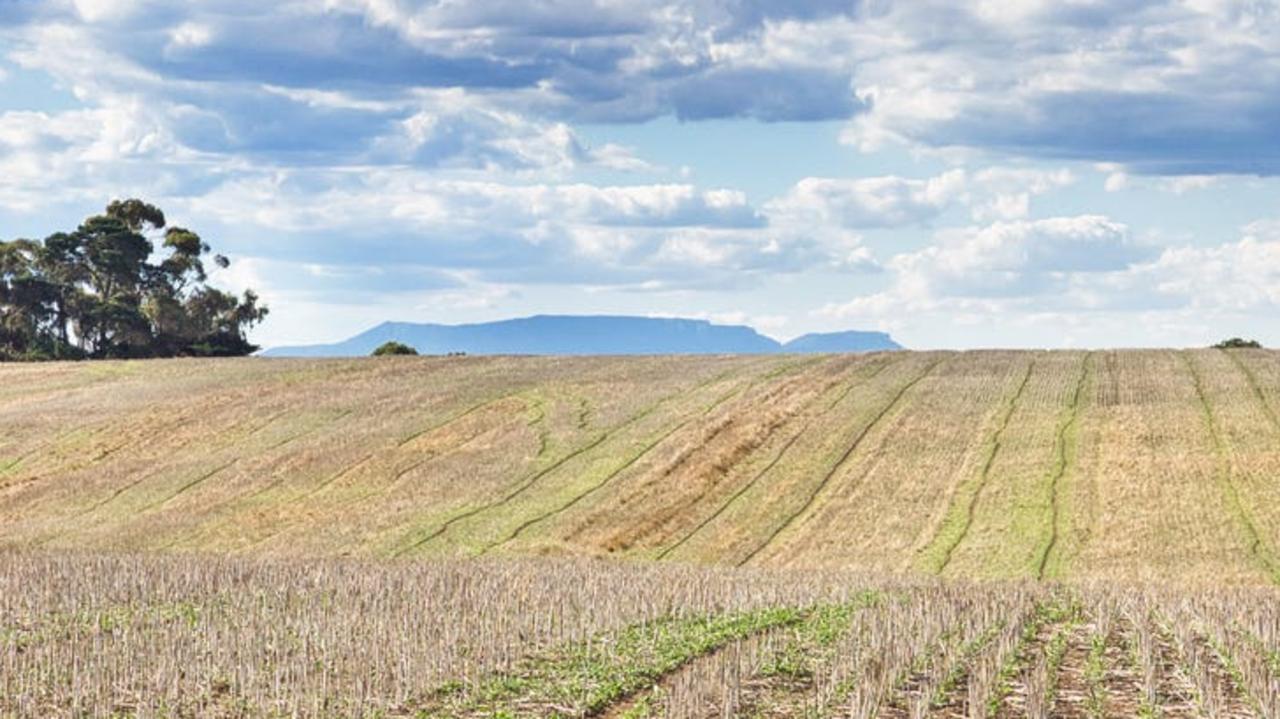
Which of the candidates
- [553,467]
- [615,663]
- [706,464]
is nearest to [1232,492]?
[706,464]

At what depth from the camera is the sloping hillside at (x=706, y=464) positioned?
168 ft

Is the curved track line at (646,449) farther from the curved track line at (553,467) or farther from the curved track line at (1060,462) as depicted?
the curved track line at (1060,462)

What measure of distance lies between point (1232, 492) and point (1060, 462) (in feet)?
22.4

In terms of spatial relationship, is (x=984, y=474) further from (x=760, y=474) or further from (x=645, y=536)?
(x=645, y=536)

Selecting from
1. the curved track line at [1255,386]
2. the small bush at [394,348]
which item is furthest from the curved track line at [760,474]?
the small bush at [394,348]

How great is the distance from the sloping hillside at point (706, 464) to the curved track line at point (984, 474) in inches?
5.5

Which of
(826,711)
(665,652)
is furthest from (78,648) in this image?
(826,711)

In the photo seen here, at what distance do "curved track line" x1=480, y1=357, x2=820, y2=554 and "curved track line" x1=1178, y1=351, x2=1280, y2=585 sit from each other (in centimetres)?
1960

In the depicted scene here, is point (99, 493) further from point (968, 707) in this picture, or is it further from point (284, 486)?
point (968, 707)

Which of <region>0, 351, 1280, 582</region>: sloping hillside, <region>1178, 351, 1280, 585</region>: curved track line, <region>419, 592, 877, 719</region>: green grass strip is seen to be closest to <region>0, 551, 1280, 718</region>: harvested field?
<region>419, 592, 877, 719</region>: green grass strip

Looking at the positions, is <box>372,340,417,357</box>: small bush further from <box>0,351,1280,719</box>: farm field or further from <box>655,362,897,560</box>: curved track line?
<box>655,362,897,560</box>: curved track line

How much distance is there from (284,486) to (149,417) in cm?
1727

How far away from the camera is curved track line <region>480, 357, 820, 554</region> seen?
5438cm

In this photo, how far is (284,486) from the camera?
2490 inches
